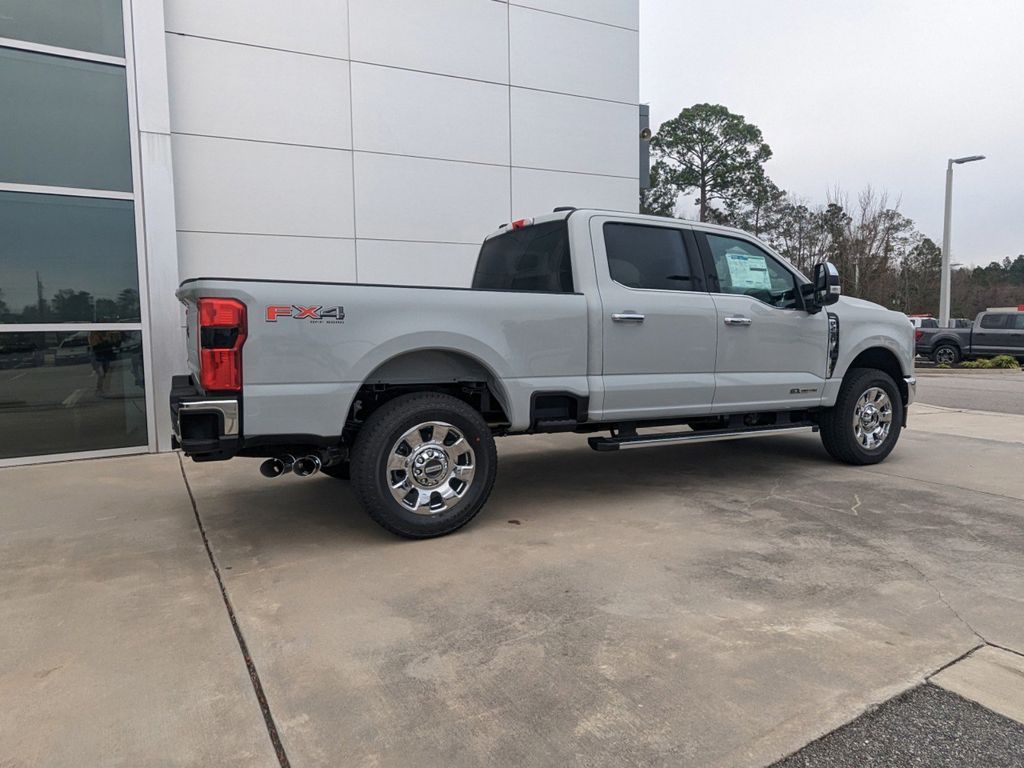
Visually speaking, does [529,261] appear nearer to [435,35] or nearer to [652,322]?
[652,322]

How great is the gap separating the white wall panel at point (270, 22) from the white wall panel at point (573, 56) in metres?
2.43

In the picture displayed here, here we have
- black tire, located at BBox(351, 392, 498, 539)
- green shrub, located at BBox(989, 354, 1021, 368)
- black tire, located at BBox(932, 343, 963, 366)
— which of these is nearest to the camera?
black tire, located at BBox(351, 392, 498, 539)

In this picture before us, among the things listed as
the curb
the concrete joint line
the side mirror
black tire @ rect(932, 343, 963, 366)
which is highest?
the side mirror

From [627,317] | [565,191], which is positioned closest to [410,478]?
[627,317]

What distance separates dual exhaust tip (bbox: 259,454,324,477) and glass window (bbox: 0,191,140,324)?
4157 mm

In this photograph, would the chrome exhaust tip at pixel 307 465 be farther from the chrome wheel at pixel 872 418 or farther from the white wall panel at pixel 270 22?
the white wall panel at pixel 270 22

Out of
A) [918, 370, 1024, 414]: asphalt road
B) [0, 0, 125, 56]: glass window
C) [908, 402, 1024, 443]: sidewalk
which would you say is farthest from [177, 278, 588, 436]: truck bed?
[918, 370, 1024, 414]: asphalt road

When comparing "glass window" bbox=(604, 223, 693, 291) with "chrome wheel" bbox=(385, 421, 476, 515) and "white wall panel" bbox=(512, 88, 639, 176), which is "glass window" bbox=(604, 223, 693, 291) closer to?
"chrome wheel" bbox=(385, 421, 476, 515)

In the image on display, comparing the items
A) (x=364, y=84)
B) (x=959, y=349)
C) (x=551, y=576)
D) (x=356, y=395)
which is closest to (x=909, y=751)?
(x=551, y=576)

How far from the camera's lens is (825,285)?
5.65 m

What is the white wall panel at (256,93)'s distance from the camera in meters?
7.68

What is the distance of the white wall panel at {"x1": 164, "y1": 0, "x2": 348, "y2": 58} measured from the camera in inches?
302

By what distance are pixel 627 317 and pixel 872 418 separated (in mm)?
3084

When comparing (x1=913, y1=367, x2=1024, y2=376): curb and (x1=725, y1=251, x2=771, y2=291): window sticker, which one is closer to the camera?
(x1=725, y1=251, x2=771, y2=291): window sticker
